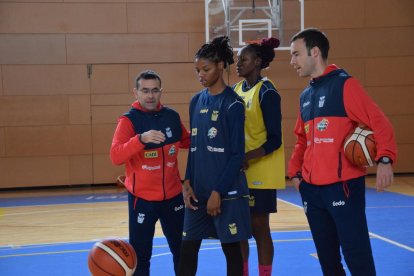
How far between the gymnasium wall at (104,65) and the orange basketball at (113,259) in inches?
357

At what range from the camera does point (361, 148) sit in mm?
3527

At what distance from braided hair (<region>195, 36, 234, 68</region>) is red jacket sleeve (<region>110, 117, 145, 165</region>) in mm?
822

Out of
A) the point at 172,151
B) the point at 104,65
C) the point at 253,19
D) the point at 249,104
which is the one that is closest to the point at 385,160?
the point at 249,104

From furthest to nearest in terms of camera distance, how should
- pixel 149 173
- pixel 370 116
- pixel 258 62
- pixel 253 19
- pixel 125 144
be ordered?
pixel 253 19, pixel 258 62, pixel 149 173, pixel 125 144, pixel 370 116

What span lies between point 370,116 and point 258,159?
1283 millimetres

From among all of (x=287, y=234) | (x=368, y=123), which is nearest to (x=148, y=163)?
(x=368, y=123)

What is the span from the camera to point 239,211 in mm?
3928

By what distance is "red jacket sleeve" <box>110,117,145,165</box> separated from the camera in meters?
4.32

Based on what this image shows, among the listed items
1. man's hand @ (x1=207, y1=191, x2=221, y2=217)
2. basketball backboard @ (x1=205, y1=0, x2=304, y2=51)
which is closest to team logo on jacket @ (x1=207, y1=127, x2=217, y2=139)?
man's hand @ (x1=207, y1=191, x2=221, y2=217)

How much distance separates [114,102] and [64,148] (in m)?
1.54

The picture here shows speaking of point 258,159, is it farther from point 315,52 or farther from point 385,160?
point 385,160

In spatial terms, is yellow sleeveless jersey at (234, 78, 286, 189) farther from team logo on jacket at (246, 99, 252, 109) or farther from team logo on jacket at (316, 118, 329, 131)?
team logo on jacket at (316, 118, 329, 131)

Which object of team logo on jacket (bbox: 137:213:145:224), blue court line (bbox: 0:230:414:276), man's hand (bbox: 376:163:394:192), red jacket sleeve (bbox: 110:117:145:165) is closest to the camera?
man's hand (bbox: 376:163:394:192)

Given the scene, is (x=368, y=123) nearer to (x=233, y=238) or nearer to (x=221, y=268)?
(x=233, y=238)
